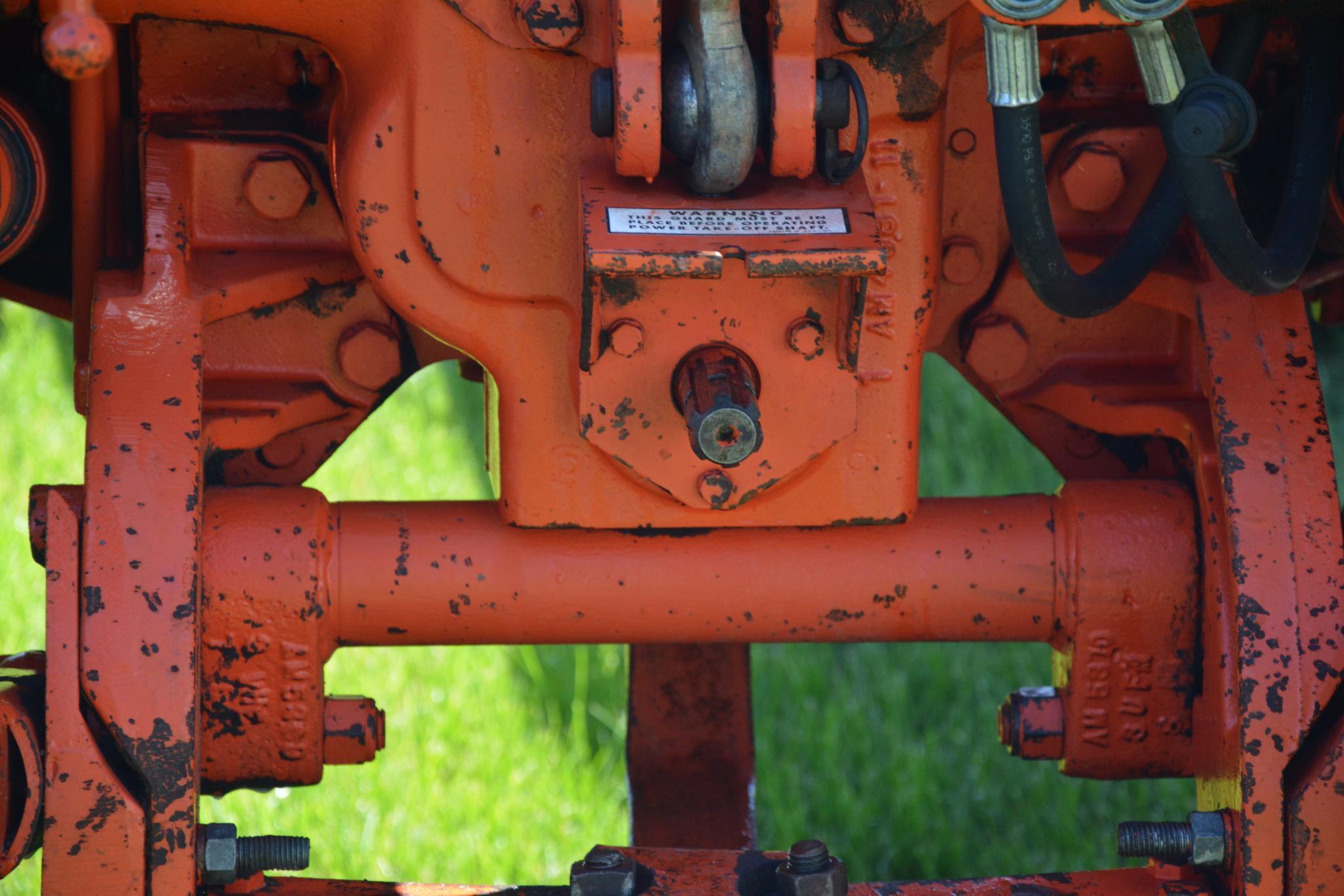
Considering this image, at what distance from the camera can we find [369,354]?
1895mm

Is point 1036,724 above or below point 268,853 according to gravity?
above

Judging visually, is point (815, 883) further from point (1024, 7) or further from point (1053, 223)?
point (1024, 7)

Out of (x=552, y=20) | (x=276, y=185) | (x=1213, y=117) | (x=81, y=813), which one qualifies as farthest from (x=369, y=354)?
(x=1213, y=117)

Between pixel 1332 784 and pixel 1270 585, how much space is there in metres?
0.20

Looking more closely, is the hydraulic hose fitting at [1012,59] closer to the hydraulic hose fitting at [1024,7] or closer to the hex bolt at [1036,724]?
the hydraulic hose fitting at [1024,7]

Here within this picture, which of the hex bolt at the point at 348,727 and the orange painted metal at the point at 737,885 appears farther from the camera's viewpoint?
the hex bolt at the point at 348,727

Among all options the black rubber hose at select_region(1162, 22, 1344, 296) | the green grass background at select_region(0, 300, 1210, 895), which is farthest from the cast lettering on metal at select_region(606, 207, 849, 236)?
the green grass background at select_region(0, 300, 1210, 895)

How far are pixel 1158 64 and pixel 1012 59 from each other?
14 centimetres

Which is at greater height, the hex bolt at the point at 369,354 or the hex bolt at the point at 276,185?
the hex bolt at the point at 276,185

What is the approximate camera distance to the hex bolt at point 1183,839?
1602mm

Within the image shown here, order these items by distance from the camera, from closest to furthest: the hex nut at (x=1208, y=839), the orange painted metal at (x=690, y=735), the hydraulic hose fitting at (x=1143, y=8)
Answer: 1. the hydraulic hose fitting at (x=1143, y=8)
2. the hex nut at (x=1208, y=839)
3. the orange painted metal at (x=690, y=735)

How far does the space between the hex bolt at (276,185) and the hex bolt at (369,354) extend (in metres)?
0.16

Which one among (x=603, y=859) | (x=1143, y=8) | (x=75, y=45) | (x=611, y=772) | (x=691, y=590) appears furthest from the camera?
(x=611, y=772)

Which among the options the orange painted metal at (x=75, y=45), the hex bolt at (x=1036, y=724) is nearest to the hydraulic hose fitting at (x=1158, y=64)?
the hex bolt at (x=1036, y=724)
